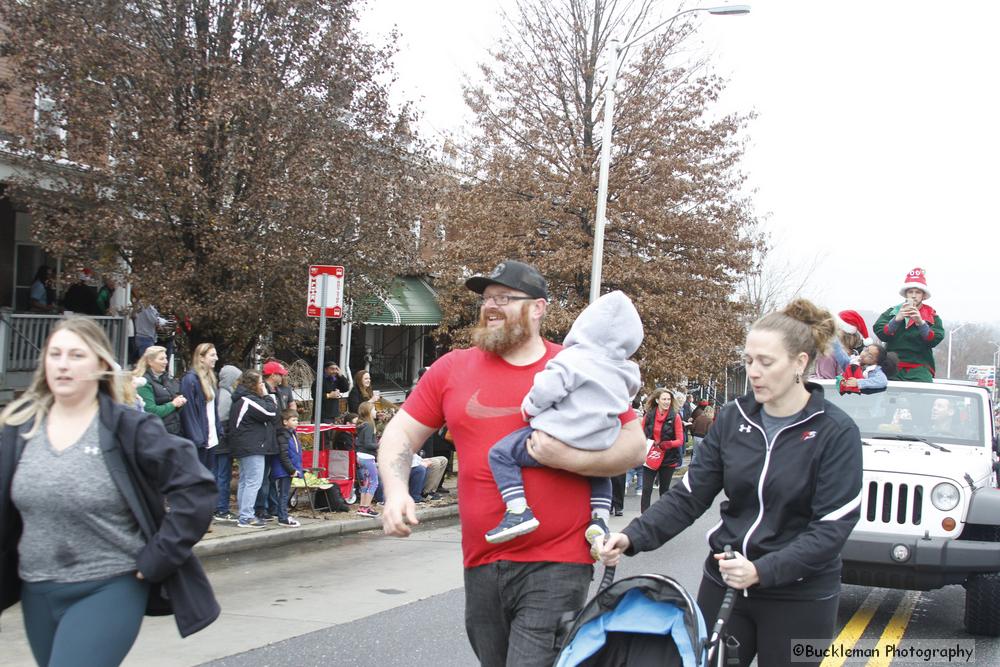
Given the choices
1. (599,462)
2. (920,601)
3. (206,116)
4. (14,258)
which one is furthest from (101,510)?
(14,258)

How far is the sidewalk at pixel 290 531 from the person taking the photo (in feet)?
33.9

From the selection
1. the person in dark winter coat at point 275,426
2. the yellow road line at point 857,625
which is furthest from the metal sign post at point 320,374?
the yellow road line at point 857,625

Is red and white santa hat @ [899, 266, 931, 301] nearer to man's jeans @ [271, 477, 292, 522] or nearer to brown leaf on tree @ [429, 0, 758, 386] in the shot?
man's jeans @ [271, 477, 292, 522]

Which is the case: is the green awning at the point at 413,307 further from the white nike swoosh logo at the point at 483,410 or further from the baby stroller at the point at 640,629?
the baby stroller at the point at 640,629

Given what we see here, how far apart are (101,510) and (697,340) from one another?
19341mm

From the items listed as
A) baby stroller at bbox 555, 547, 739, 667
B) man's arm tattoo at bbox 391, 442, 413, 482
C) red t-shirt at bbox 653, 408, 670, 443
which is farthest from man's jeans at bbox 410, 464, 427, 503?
baby stroller at bbox 555, 547, 739, 667

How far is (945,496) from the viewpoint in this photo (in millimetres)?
7082

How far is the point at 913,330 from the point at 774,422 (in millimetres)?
5628

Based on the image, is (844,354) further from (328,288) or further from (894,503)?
(328,288)

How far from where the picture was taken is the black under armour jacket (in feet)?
10.8

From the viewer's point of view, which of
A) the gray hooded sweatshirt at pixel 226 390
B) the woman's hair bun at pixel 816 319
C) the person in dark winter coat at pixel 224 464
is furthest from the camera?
the gray hooded sweatshirt at pixel 226 390

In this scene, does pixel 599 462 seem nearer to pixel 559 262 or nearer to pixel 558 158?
pixel 559 262

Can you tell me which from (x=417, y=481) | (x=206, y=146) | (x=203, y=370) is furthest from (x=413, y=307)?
(x=203, y=370)

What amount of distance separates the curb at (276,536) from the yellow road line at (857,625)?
239 inches
